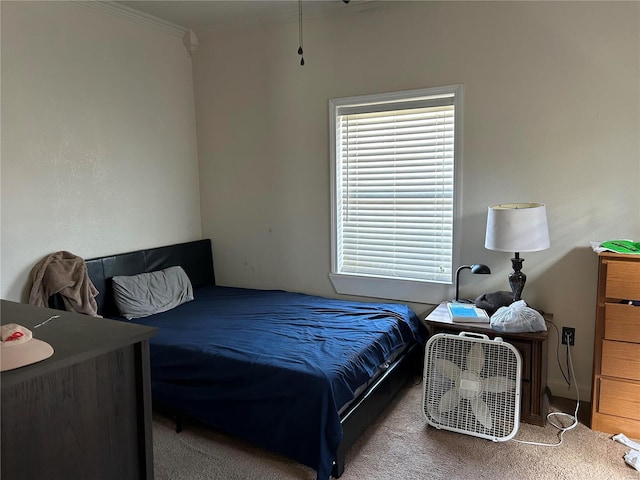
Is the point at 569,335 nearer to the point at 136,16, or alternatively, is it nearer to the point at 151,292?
the point at 151,292

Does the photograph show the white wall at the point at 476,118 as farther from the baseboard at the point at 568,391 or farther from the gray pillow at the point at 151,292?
the gray pillow at the point at 151,292

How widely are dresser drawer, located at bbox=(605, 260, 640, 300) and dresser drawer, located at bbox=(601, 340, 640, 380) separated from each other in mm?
259

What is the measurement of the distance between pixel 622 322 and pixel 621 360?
0.21m

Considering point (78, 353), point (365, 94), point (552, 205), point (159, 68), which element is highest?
point (159, 68)

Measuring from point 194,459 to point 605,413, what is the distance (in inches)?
87.4

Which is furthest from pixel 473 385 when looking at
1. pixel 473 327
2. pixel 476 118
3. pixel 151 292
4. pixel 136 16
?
pixel 136 16

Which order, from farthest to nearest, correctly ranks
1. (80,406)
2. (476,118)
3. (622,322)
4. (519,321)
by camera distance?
(476,118), (519,321), (622,322), (80,406)

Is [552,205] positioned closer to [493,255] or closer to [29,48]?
[493,255]

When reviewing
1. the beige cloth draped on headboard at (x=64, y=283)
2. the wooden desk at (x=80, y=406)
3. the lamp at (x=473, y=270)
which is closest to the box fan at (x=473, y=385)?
the lamp at (x=473, y=270)

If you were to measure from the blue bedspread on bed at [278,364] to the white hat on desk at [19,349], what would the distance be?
1220 mm

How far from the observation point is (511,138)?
2945 mm

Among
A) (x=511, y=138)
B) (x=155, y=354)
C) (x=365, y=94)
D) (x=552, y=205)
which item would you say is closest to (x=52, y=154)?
(x=155, y=354)

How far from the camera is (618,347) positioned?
2418mm

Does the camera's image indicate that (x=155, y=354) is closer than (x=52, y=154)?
Yes
